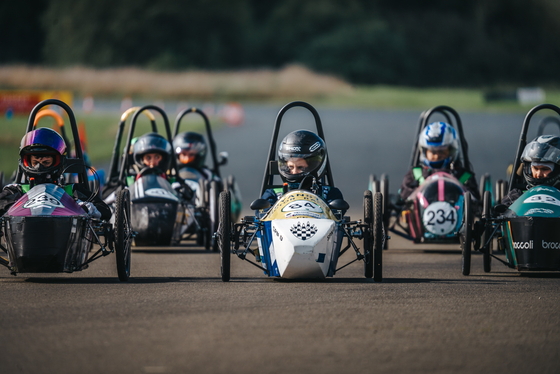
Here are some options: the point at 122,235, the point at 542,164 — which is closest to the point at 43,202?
the point at 122,235

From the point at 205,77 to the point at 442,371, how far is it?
191 ft

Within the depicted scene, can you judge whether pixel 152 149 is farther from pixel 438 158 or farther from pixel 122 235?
pixel 122 235

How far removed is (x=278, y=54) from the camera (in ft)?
266

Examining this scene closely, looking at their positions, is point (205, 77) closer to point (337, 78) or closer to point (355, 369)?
point (337, 78)

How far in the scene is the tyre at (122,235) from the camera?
10811 mm

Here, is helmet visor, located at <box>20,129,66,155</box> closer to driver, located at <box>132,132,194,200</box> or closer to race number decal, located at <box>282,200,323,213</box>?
race number decal, located at <box>282,200,323,213</box>

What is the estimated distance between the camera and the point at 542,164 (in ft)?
42.0

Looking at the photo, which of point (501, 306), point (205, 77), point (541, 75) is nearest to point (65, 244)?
point (501, 306)

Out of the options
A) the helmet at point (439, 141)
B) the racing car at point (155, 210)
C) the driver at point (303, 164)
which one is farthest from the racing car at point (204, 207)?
the helmet at point (439, 141)

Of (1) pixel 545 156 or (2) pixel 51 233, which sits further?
(1) pixel 545 156

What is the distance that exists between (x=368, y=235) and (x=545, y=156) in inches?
122

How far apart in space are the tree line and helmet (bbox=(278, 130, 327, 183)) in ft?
204

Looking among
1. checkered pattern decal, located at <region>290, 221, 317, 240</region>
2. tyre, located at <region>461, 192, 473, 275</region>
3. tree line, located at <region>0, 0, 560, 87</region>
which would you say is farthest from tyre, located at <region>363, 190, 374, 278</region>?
tree line, located at <region>0, 0, 560, 87</region>

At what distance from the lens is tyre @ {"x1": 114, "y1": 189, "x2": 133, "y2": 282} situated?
10.8 meters
